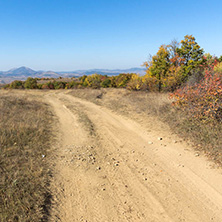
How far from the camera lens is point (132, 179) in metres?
4.19

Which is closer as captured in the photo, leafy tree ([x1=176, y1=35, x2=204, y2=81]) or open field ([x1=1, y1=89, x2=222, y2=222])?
open field ([x1=1, y1=89, x2=222, y2=222])

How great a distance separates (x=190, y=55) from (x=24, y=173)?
67.5ft

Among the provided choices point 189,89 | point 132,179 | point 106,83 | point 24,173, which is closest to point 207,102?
point 189,89

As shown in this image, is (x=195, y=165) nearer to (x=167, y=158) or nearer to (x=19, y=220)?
(x=167, y=158)

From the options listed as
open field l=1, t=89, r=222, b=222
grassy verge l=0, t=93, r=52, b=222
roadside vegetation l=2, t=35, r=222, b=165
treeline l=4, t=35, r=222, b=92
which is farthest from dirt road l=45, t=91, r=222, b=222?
treeline l=4, t=35, r=222, b=92

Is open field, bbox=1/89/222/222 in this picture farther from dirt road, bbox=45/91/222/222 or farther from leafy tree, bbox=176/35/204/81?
leafy tree, bbox=176/35/204/81

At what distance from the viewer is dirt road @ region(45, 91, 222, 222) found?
3.17 m

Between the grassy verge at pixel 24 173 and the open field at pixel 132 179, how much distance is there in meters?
0.24

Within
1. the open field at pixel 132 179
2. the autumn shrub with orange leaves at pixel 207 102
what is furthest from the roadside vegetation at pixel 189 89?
the open field at pixel 132 179

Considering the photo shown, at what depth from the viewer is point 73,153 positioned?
18.3 feet

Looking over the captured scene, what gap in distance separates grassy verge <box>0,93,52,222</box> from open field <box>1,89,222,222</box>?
0.24m

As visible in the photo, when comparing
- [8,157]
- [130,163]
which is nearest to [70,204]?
[130,163]

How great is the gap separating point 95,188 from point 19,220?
159 cm

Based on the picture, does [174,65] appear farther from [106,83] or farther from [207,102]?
[106,83]
